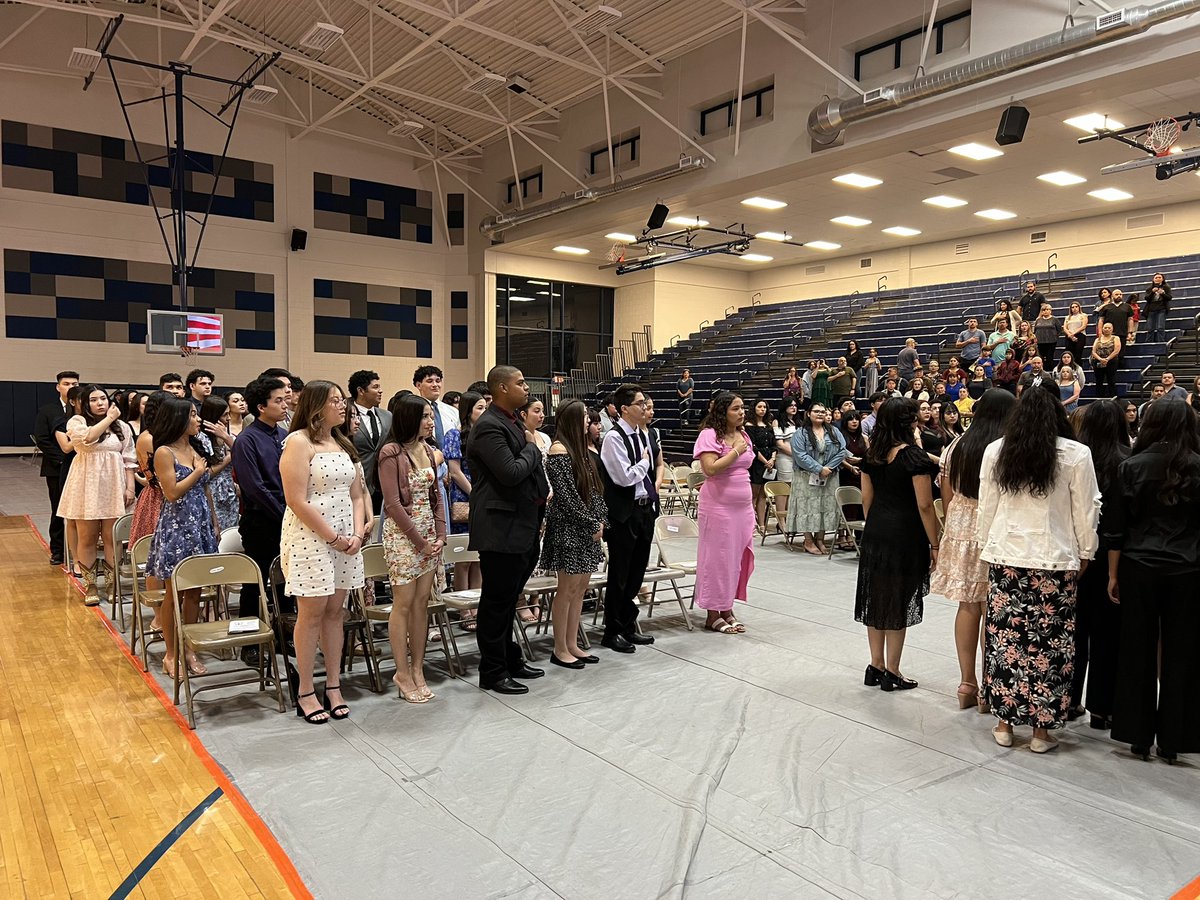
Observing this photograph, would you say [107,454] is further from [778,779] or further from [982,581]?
[982,581]

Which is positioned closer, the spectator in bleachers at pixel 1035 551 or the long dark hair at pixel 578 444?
the spectator in bleachers at pixel 1035 551

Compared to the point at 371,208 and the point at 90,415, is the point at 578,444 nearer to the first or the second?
the point at 90,415

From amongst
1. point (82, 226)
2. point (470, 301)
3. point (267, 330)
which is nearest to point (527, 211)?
point (470, 301)

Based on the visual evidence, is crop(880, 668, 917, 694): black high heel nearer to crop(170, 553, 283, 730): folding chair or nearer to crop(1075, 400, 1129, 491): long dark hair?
crop(1075, 400, 1129, 491): long dark hair

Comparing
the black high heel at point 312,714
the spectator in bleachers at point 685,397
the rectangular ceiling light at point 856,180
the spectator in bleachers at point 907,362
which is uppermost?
the rectangular ceiling light at point 856,180

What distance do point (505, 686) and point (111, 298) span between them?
15.2 meters

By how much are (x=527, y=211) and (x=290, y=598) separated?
1315 cm

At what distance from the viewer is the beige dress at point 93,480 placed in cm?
607

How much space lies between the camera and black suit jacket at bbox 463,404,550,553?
3.86m

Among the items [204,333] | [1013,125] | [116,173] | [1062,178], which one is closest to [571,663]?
[1013,125]

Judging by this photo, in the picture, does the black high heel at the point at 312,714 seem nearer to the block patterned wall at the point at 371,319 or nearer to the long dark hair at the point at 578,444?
the long dark hair at the point at 578,444

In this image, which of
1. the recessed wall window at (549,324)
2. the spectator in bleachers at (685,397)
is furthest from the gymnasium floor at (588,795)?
the recessed wall window at (549,324)

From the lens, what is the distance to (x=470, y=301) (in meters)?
19.5

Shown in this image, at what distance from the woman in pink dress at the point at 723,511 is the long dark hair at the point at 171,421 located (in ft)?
9.73
